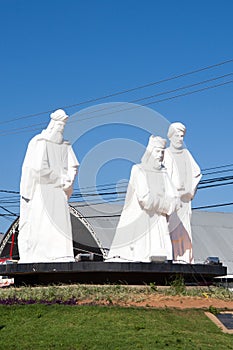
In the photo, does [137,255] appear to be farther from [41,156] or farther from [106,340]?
[106,340]

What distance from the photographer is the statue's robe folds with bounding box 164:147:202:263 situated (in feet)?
68.0

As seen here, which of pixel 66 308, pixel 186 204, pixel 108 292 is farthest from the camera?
pixel 186 204

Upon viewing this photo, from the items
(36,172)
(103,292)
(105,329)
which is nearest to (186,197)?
(36,172)

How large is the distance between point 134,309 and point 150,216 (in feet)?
20.2

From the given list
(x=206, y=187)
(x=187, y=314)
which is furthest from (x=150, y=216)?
(x=206, y=187)

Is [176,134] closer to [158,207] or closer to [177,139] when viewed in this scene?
[177,139]

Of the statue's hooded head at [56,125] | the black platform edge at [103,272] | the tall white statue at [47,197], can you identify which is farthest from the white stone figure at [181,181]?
the statue's hooded head at [56,125]

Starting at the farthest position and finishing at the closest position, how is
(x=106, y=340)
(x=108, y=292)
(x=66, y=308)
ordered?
(x=108, y=292) → (x=66, y=308) → (x=106, y=340)

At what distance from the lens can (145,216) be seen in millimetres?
19531

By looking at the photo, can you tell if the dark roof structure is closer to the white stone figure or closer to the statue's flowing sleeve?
the white stone figure

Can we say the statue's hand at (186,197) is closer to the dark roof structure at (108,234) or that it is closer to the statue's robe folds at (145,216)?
the statue's robe folds at (145,216)

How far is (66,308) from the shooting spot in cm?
1361

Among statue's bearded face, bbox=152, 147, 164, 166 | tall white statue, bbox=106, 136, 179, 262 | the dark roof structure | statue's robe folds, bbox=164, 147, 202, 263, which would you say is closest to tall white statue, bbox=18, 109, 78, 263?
tall white statue, bbox=106, 136, 179, 262

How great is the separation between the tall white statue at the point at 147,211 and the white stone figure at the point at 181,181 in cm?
86
